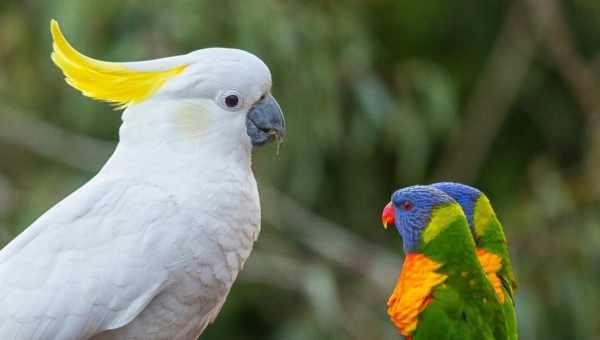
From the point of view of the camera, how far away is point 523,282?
363 cm

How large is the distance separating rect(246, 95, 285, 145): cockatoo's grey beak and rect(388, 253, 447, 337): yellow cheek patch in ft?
1.04

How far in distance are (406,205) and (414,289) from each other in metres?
0.12

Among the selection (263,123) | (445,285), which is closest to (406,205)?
(445,285)

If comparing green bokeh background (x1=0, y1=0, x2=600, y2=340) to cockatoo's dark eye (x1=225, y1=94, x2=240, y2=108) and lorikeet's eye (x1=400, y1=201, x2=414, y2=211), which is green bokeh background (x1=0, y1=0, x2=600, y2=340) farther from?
lorikeet's eye (x1=400, y1=201, x2=414, y2=211)

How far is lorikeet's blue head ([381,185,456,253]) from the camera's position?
151 centimetres

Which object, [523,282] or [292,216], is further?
[292,216]

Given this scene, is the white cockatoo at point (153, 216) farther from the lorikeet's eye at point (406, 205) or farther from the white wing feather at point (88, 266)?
the lorikeet's eye at point (406, 205)

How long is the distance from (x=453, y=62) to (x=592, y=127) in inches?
31.0

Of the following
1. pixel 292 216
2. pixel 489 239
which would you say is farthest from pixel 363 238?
pixel 489 239

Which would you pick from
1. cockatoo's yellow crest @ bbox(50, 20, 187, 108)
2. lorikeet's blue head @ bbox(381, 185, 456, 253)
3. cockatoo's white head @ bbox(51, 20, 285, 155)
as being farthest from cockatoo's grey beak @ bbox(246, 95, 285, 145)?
lorikeet's blue head @ bbox(381, 185, 456, 253)

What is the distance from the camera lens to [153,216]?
164 cm

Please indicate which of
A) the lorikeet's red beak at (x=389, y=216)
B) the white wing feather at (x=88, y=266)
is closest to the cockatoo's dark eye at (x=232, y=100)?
the white wing feather at (x=88, y=266)

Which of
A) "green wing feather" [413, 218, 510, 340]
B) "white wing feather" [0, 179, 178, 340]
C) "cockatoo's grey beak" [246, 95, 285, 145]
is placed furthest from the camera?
"cockatoo's grey beak" [246, 95, 285, 145]

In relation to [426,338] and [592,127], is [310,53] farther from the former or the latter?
[426,338]
